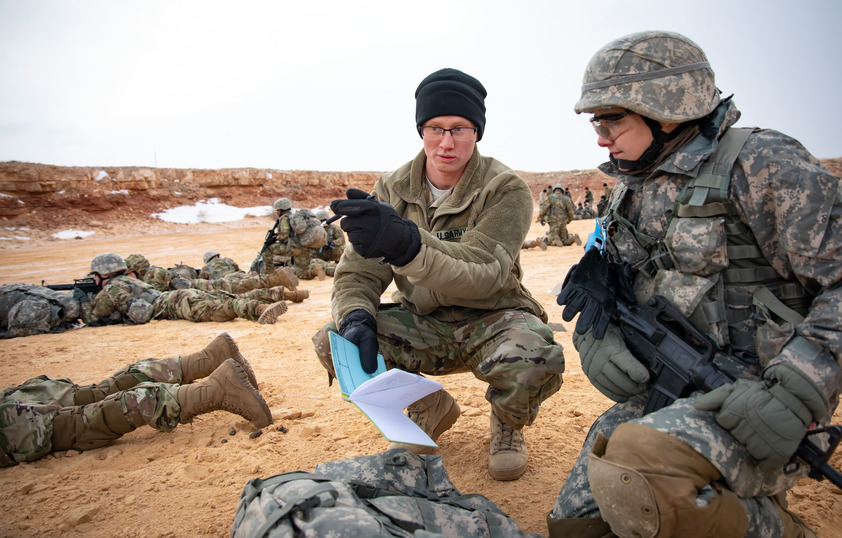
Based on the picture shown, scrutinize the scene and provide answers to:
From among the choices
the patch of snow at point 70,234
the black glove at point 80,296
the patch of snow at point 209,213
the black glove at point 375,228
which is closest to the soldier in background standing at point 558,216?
the black glove at point 80,296

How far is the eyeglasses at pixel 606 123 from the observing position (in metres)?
2.05

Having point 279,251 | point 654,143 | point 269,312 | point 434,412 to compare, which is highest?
point 654,143

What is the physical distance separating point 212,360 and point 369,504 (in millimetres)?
2198

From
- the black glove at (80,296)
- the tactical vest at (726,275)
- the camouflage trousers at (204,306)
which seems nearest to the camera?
the tactical vest at (726,275)

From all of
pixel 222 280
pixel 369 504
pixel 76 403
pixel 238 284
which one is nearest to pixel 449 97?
pixel 369 504

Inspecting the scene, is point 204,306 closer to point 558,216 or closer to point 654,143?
point 654,143

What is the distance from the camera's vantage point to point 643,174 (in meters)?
2.13

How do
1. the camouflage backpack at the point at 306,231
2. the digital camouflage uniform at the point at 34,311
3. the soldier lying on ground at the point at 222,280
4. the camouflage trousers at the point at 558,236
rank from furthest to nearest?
Result: the camouflage trousers at the point at 558,236, the camouflage backpack at the point at 306,231, the soldier lying on ground at the point at 222,280, the digital camouflage uniform at the point at 34,311

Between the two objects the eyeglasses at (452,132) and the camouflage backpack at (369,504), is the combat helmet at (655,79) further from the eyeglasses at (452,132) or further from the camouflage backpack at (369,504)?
the camouflage backpack at (369,504)

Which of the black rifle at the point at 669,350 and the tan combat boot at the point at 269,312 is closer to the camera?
the black rifle at the point at 669,350

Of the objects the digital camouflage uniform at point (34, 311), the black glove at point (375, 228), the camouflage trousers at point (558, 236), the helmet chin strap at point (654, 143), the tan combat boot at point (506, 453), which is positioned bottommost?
the digital camouflage uniform at point (34, 311)

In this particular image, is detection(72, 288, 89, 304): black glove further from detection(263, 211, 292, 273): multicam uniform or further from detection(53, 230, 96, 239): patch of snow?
detection(53, 230, 96, 239): patch of snow

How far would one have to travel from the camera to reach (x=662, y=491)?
4.89 feet

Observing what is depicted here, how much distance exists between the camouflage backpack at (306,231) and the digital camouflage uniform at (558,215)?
20.9 ft
